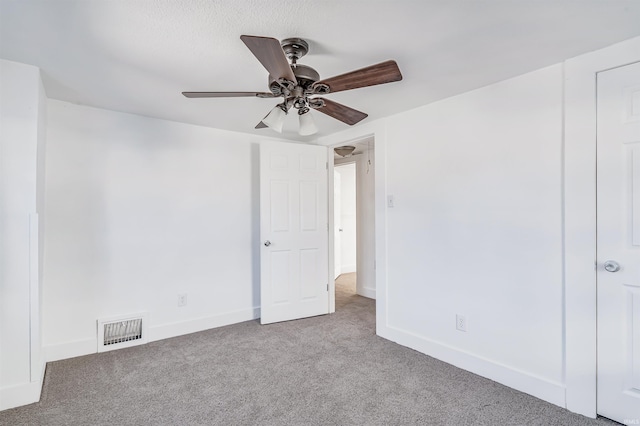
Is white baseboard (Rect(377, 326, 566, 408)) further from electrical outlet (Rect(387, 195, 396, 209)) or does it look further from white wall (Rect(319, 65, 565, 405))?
electrical outlet (Rect(387, 195, 396, 209))

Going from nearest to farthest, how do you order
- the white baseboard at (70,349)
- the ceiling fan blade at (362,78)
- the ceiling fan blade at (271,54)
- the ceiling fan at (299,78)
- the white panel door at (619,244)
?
the ceiling fan blade at (271,54) → the ceiling fan at (299,78) → the ceiling fan blade at (362,78) → the white panel door at (619,244) → the white baseboard at (70,349)

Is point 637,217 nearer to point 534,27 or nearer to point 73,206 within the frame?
point 534,27

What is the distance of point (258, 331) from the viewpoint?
3.29 meters

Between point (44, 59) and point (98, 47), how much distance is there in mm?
477

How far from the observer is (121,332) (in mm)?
2926

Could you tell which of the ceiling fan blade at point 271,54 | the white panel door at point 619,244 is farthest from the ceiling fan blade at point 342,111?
the white panel door at point 619,244

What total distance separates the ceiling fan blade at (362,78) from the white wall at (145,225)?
2074mm

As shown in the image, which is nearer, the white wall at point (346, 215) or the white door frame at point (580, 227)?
the white door frame at point (580, 227)

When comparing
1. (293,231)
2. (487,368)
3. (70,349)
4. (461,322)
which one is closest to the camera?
(487,368)

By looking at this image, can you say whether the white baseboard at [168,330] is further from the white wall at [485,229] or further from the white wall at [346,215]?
the white wall at [346,215]

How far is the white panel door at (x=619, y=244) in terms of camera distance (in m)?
1.78

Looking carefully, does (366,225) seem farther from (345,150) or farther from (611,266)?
(611,266)

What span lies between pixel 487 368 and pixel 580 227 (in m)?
1.18

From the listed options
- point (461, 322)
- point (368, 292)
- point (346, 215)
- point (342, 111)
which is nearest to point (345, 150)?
point (346, 215)
